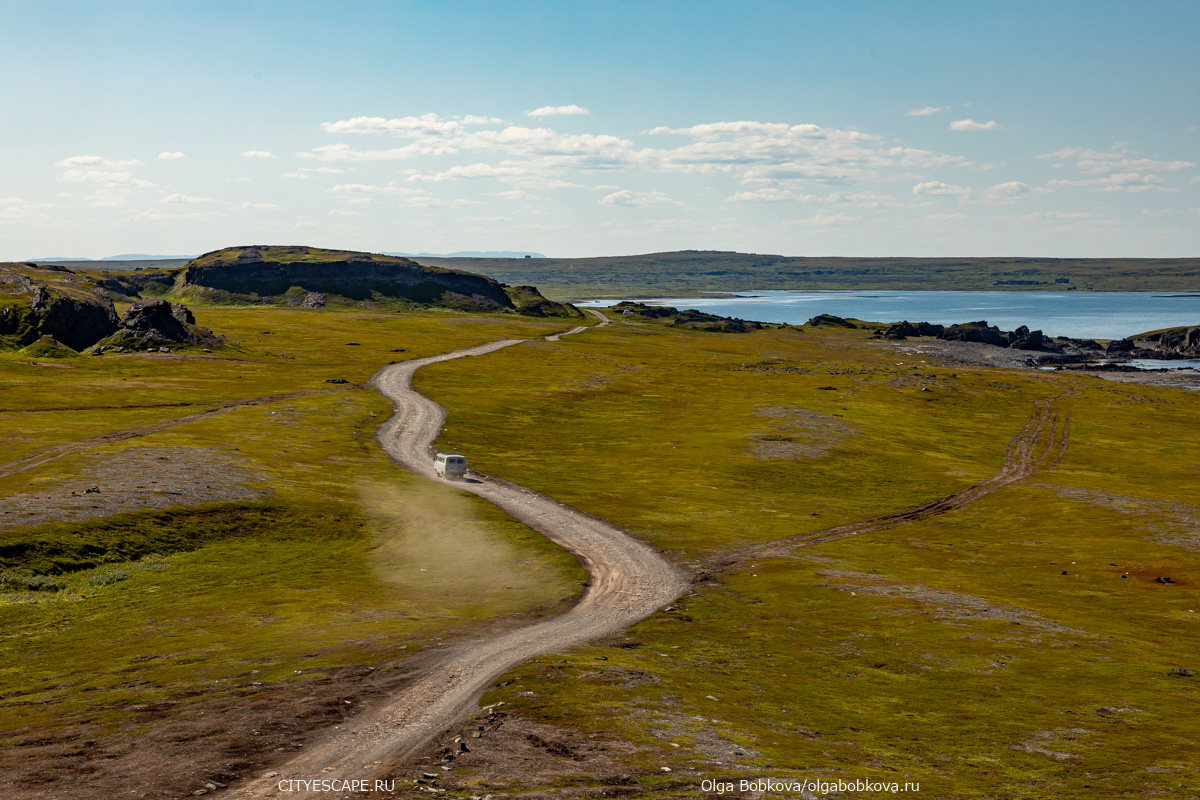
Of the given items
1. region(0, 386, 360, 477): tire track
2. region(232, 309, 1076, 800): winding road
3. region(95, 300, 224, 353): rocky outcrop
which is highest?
region(95, 300, 224, 353): rocky outcrop

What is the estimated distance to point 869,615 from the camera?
49938 millimetres

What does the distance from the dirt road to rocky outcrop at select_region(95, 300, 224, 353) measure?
92.2 m

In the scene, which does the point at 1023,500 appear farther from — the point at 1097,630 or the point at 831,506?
the point at 1097,630

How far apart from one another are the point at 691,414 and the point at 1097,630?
8935cm

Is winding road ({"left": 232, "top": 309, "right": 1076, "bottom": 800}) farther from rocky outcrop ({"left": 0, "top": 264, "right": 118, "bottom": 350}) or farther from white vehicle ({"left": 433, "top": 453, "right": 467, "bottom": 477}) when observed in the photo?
rocky outcrop ({"left": 0, "top": 264, "right": 118, "bottom": 350})

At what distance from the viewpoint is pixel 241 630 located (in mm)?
42031

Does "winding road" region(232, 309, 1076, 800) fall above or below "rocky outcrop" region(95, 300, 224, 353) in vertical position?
below

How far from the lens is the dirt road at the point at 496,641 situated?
2761 cm

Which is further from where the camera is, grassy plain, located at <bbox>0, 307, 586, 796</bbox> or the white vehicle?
the white vehicle

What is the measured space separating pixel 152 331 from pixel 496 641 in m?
147

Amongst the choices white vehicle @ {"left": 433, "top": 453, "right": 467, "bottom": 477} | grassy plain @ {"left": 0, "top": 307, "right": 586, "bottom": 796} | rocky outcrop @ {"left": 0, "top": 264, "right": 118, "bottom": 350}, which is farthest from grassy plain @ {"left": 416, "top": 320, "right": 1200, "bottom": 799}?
rocky outcrop @ {"left": 0, "top": 264, "right": 118, "bottom": 350}

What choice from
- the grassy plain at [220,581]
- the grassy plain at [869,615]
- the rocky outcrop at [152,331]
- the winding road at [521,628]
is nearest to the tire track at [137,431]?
the grassy plain at [220,581]

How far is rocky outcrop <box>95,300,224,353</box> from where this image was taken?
157m

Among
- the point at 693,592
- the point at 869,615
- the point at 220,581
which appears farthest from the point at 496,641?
the point at 869,615
